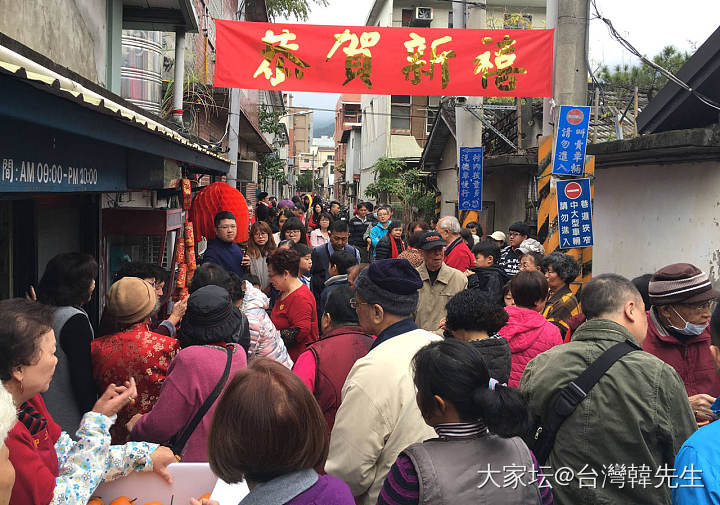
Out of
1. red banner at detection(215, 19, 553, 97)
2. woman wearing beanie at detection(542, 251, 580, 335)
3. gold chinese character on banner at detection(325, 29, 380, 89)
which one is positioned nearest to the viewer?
woman wearing beanie at detection(542, 251, 580, 335)

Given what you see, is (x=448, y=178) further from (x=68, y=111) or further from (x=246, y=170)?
(x=68, y=111)

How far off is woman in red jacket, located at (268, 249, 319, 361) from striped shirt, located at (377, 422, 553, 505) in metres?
3.06

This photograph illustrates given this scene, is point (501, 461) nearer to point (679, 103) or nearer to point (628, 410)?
point (628, 410)

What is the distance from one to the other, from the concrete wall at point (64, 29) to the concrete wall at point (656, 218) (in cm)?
709

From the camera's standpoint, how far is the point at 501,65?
10.2 metres

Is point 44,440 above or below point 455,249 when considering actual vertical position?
below

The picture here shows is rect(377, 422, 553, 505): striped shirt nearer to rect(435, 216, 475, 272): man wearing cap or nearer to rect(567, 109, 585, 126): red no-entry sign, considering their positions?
rect(435, 216, 475, 272): man wearing cap

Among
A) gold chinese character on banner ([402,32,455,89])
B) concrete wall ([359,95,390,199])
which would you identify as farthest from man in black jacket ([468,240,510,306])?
concrete wall ([359,95,390,199])

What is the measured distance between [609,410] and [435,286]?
10.9ft

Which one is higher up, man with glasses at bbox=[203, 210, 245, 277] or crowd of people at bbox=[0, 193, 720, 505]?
man with glasses at bbox=[203, 210, 245, 277]

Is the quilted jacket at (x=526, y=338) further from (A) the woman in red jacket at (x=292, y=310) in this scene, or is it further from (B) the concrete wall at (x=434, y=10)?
(B) the concrete wall at (x=434, y=10)

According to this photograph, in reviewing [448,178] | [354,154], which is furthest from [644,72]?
[354,154]

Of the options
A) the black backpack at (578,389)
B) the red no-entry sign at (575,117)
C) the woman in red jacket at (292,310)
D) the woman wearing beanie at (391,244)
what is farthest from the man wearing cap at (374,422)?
the woman wearing beanie at (391,244)

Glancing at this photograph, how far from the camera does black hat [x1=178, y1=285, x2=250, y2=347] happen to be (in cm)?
343
